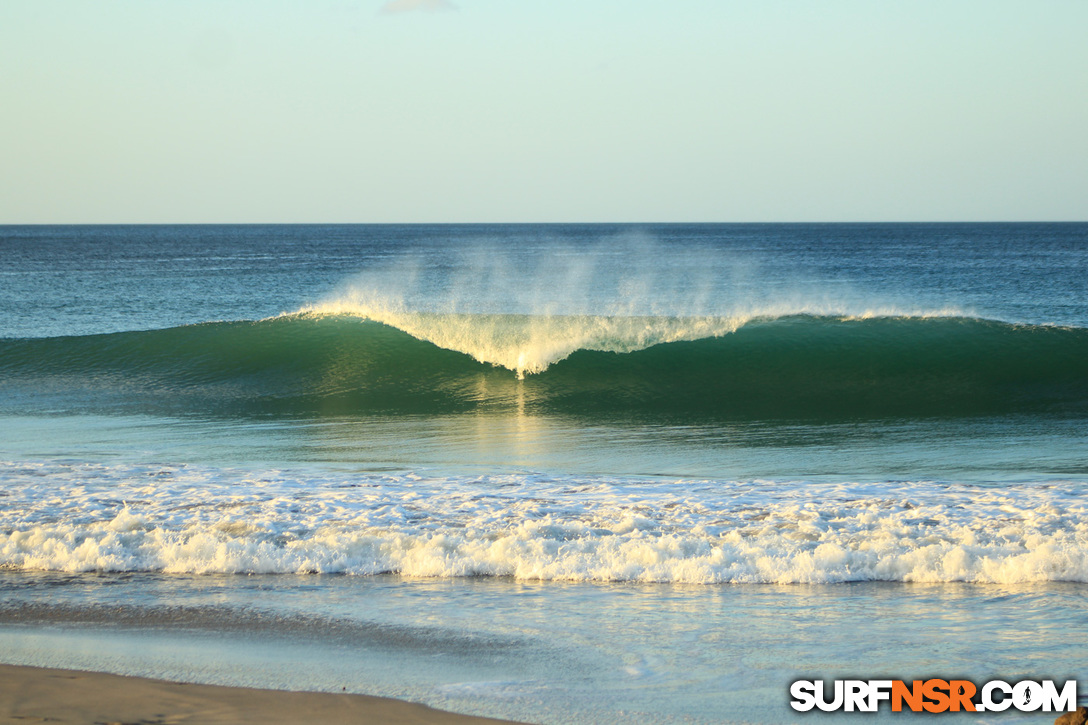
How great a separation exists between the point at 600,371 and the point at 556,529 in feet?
24.5

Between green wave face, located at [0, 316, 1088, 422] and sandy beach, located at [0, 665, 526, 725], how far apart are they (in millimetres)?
7718

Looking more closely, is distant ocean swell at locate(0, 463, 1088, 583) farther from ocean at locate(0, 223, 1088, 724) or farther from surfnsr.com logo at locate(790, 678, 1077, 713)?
surfnsr.com logo at locate(790, 678, 1077, 713)

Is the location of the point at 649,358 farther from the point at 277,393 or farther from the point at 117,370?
the point at 117,370

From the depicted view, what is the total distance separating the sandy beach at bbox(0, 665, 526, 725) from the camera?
318 centimetres

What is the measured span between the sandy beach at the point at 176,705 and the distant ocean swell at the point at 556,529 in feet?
5.16

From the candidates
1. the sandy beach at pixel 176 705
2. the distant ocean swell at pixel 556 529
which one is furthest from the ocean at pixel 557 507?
the sandy beach at pixel 176 705

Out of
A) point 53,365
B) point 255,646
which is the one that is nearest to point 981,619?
point 255,646

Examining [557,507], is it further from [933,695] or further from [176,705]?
[176,705]

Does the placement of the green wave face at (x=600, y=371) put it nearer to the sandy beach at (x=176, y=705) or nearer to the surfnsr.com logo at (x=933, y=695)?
the surfnsr.com logo at (x=933, y=695)

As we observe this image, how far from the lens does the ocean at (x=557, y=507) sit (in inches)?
149

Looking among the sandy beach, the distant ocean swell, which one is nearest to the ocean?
the distant ocean swell

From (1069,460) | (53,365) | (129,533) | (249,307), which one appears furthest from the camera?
(249,307)

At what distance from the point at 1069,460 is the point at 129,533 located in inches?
288

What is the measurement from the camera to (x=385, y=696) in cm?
341
